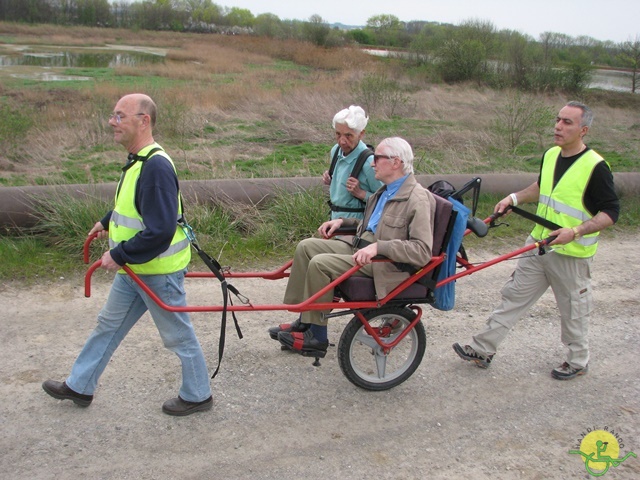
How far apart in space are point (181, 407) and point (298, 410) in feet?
2.46

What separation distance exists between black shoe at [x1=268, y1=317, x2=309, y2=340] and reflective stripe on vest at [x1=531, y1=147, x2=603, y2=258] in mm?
1875

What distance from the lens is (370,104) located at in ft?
54.7

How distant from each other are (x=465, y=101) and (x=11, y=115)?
15.5m

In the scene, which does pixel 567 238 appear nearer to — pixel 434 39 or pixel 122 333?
pixel 122 333

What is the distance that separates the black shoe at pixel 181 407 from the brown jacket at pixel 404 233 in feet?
4.37

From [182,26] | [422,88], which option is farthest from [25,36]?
[422,88]

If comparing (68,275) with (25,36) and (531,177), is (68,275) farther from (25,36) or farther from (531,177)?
(25,36)

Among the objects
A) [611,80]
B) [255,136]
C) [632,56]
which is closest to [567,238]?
[255,136]

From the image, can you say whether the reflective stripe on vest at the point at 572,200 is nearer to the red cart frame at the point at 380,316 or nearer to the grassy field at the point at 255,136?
the red cart frame at the point at 380,316

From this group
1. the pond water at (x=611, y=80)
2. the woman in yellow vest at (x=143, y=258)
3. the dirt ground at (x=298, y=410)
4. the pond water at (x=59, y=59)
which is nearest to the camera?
the woman in yellow vest at (x=143, y=258)

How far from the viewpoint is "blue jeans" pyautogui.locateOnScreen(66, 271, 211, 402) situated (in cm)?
379

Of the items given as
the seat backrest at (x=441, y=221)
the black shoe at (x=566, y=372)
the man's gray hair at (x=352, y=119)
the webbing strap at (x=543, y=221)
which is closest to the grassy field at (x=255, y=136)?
the man's gray hair at (x=352, y=119)

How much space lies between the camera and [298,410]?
408cm

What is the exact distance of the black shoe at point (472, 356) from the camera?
4715mm
